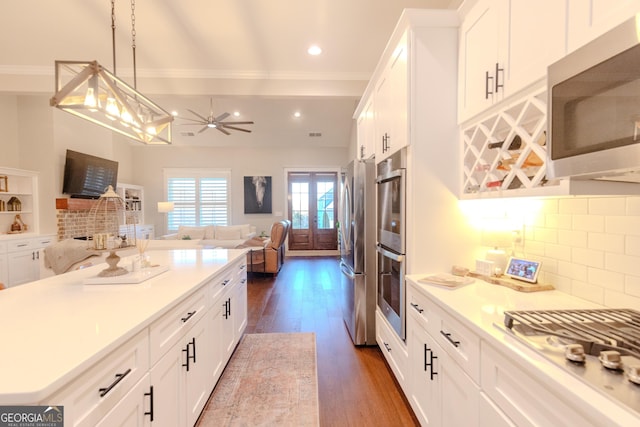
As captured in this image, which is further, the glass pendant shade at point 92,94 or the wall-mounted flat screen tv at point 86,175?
the wall-mounted flat screen tv at point 86,175

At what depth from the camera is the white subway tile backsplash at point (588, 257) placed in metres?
1.27

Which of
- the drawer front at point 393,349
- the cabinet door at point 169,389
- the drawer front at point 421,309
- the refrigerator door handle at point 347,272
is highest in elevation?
the drawer front at point 421,309

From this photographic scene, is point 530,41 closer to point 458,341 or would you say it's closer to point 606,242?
point 606,242

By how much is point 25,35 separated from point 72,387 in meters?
3.97

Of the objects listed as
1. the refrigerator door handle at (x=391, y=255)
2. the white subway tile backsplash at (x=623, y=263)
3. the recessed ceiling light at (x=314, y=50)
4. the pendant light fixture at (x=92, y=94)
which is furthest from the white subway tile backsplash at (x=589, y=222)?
the recessed ceiling light at (x=314, y=50)

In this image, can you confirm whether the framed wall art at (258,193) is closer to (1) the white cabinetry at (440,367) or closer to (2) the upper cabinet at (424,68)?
(2) the upper cabinet at (424,68)

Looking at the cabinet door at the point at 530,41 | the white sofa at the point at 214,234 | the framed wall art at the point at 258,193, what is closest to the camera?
the cabinet door at the point at 530,41

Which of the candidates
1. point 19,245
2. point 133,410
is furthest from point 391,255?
point 19,245

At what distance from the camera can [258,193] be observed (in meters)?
8.09

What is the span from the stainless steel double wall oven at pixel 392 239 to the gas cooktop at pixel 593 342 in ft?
2.85

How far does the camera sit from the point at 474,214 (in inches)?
72.7

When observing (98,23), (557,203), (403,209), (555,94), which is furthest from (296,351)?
(98,23)

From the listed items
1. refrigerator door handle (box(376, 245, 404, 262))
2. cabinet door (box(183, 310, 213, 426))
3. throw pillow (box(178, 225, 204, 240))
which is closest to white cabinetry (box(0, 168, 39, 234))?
throw pillow (box(178, 225, 204, 240))

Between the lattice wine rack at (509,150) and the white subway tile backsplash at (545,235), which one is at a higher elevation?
the lattice wine rack at (509,150)
